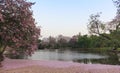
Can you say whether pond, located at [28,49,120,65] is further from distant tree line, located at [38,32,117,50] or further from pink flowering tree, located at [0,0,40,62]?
distant tree line, located at [38,32,117,50]

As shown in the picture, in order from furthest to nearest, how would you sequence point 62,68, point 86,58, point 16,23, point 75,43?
point 75,43, point 86,58, point 16,23, point 62,68

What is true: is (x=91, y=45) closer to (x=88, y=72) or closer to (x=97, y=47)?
(x=97, y=47)

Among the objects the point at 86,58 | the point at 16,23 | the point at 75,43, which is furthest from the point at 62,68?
the point at 75,43

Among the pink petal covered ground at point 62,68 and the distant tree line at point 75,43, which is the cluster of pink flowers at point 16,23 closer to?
the pink petal covered ground at point 62,68

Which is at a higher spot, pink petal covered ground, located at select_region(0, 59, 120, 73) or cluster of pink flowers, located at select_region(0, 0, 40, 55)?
cluster of pink flowers, located at select_region(0, 0, 40, 55)

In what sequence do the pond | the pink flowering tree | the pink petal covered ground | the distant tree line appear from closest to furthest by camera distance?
1. the pink petal covered ground
2. the pink flowering tree
3. the pond
4. the distant tree line

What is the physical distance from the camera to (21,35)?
824 inches

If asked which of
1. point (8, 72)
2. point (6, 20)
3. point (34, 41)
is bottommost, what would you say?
point (8, 72)

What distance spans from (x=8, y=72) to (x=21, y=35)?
398 centimetres

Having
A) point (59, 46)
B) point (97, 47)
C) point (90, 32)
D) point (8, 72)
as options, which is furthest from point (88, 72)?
point (59, 46)

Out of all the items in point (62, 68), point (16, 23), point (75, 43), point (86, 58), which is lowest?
point (62, 68)

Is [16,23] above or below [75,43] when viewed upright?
below

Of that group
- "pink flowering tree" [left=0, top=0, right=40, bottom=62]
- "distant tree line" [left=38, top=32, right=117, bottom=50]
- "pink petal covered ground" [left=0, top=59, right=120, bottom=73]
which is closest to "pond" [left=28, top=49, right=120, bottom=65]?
"pink petal covered ground" [left=0, top=59, right=120, bottom=73]

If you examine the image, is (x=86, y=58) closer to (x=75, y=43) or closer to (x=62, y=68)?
(x=62, y=68)
